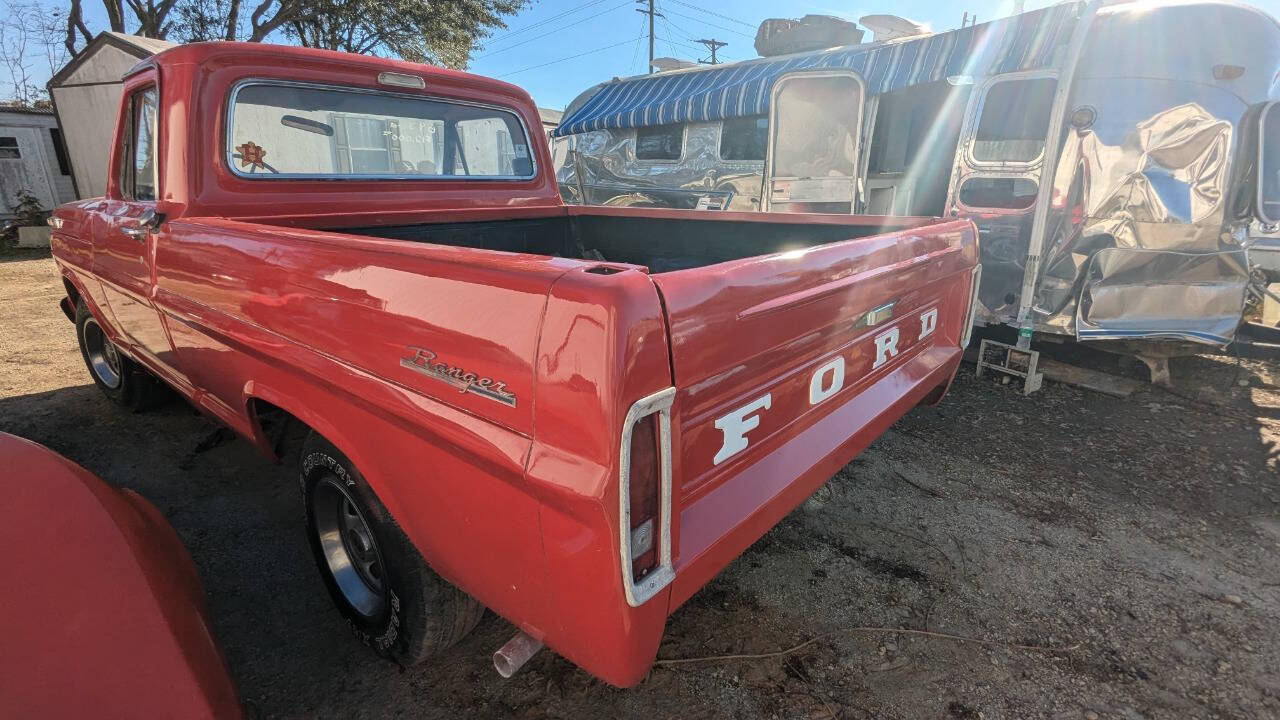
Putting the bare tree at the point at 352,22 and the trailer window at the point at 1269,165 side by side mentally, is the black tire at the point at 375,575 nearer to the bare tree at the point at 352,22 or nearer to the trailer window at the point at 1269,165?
the trailer window at the point at 1269,165

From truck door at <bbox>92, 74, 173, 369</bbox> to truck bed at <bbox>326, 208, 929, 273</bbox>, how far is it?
823mm

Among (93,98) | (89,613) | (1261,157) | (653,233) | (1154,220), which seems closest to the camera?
(89,613)

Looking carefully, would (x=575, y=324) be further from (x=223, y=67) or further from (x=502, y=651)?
(x=223, y=67)

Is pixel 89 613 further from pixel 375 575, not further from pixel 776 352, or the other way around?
pixel 776 352

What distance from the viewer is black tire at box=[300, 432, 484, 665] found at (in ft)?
5.70

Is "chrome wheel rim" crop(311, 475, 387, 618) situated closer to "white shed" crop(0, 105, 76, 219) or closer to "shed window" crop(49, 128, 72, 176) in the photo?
"white shed" crop(0, 105, 76, 219)

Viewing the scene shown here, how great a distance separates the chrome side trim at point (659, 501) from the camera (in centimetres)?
111

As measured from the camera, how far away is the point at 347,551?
7.02 ft

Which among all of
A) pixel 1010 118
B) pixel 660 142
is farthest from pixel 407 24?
pixel 1010 118

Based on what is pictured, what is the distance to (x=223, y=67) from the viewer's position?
242 cm

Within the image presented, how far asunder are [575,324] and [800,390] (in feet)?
2.59

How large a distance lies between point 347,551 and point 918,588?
2065mm

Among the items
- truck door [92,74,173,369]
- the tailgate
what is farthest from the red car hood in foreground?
truck door [92,74,173,369]

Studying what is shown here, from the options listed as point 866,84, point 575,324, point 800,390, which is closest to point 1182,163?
point 866,84
